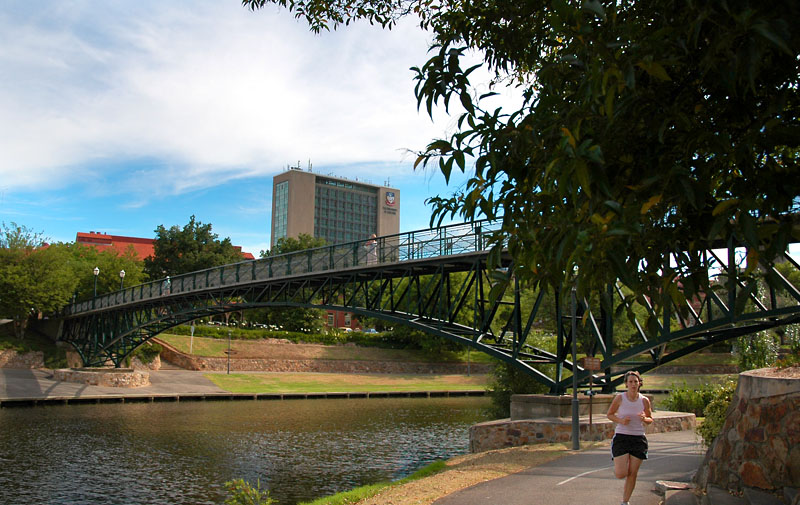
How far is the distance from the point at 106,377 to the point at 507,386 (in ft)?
101

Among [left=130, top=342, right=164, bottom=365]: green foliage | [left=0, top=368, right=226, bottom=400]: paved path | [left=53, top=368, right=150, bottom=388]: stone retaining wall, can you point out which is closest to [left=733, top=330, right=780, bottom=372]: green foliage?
[left=0, top=368, right=226, bottom=400]: paved path

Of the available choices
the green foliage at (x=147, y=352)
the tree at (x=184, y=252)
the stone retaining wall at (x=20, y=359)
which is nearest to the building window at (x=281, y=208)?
the tree at (x=184, y=252)

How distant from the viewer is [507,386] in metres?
25.8

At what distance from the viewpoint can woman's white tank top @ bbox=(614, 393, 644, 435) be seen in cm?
816

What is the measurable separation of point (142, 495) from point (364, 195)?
162 m

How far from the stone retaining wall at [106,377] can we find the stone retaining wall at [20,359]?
5.73 m

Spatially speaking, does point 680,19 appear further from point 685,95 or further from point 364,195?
point 364,195

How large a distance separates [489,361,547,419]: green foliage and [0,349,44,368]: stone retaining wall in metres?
40.0

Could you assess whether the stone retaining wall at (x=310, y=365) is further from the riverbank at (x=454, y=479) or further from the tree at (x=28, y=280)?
the riverbank at (x=454, y=479)

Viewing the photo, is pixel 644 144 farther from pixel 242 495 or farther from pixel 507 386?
pixel 507 386

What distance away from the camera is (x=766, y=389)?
26.1 ft

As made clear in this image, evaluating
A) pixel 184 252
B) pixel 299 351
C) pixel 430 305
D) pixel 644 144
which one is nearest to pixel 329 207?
pixel 184 252

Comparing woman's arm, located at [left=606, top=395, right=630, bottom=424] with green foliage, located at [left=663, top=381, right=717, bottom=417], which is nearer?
woman's arm, located at [left=606, top=395, right=630, bottom=424]

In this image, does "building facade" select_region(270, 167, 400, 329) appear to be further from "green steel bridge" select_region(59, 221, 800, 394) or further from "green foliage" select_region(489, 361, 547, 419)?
"green foliage" select_region(489, 361, 547, 419)
